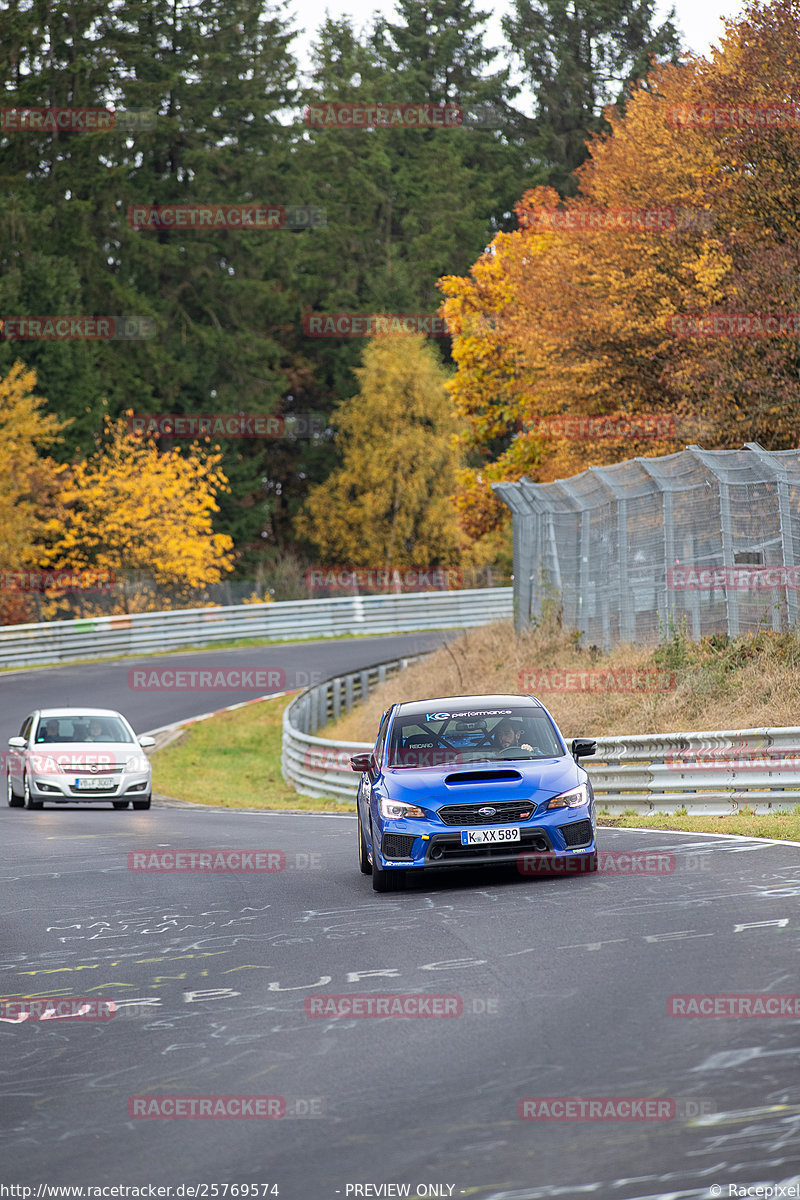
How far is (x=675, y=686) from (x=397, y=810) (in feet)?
38.7

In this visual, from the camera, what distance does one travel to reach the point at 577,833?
1198cm

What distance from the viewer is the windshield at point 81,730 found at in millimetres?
22913

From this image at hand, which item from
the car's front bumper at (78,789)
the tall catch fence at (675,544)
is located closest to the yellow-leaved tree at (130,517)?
the tall catch fence at (675,544)

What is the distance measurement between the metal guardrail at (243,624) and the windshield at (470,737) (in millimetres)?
29822

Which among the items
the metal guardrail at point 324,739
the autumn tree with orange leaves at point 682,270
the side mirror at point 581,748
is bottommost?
the metal guardrail at point 324,739

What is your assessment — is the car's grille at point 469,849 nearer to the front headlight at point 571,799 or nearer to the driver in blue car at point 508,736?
the front headlight at point 571,799

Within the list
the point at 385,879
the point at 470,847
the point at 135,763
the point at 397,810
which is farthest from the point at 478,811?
the point at 135,763

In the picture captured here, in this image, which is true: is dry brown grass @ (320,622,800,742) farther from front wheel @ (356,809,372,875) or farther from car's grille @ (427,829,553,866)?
car's grille @ (427,829,553,866)

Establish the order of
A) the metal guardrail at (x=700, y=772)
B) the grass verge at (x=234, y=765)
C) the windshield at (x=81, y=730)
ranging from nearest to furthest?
the metal guardrail at (x=700, y=772) < the windshield at (x=81, y=730) < the grass verge at (x=234, y=765)

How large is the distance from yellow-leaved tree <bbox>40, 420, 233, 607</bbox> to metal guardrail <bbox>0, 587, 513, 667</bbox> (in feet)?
21.0

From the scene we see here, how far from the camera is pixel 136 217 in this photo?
208ft

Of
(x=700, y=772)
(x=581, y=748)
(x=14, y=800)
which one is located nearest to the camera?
(x=581, y=748)

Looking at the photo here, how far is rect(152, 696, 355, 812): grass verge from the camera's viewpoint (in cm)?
2594

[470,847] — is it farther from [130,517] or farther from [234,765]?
[130,517]
